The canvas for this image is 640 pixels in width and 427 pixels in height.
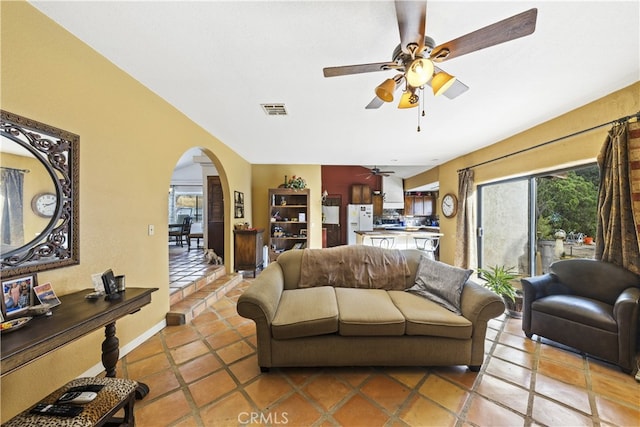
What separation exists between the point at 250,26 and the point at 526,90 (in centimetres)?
259

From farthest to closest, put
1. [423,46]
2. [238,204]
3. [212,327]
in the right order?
[238,204]
[212,327]
[423,46]

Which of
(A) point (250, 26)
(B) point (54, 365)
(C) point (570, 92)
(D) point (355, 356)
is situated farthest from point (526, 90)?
(B) point (54, 365)

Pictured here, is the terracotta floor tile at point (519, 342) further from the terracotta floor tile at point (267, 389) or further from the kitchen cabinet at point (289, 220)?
the kitchen cabinet at point (289, 220)

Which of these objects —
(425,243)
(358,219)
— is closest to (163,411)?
(425,243)

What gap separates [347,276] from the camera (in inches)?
103

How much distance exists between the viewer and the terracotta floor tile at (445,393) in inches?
61.4

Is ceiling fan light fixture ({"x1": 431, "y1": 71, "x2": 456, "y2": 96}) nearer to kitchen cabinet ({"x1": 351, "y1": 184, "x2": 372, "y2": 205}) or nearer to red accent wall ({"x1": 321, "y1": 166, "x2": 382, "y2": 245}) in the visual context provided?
kitchen cabinet ({"x1": 351, "y1": 184, "x2": 372, "y2": 205})

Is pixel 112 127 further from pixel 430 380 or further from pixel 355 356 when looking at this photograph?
pixel 430 380

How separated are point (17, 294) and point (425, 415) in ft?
8.27

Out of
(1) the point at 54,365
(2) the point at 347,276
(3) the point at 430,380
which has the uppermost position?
(2) the point at 347,276

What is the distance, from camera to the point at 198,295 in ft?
10.3

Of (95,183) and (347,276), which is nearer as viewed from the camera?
(95,183)

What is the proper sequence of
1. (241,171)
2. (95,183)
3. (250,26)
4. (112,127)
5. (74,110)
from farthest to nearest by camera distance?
(241,171), (112,127), (95,183), (74,110), (250,26)

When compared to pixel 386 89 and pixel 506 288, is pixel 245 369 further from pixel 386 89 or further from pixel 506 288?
pixel 506 288
